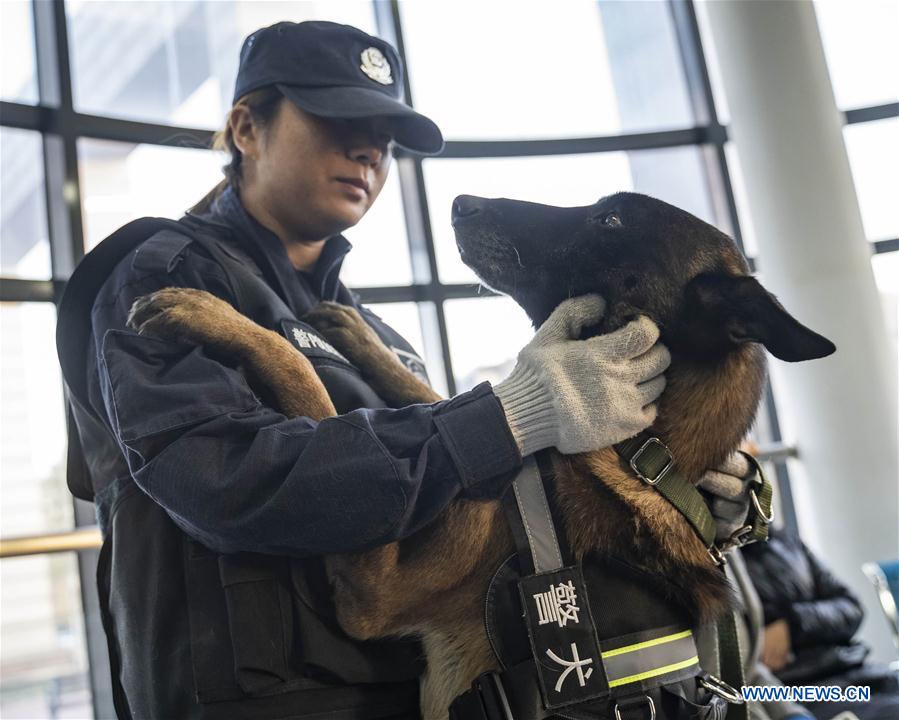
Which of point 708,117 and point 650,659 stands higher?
point 708,117

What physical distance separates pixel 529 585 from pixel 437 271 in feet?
13.3

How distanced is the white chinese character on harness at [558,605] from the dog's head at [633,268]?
17.7 inches

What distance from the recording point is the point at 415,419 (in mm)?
1170

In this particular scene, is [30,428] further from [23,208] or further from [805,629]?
[805,629]

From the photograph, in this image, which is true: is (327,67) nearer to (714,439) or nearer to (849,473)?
(714,439)

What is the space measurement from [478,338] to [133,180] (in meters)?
2.07

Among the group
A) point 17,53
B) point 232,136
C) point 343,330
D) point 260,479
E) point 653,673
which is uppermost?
point 17,53

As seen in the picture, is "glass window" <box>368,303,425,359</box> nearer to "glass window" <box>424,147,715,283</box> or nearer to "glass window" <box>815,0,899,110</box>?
"glass window" <box>424,147,715,283</box>

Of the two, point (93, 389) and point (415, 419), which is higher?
point (93, 389)

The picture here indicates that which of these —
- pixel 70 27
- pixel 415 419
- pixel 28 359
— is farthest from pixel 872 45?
pixel 415 419

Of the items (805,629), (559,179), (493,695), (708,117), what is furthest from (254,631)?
(708,117)

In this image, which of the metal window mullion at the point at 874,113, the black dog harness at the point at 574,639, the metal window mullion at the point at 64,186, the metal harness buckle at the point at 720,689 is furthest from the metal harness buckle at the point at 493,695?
the metal window mullion at the point at 874,113

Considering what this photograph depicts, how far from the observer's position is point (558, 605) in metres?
1.14

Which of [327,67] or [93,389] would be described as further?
[327,67]
